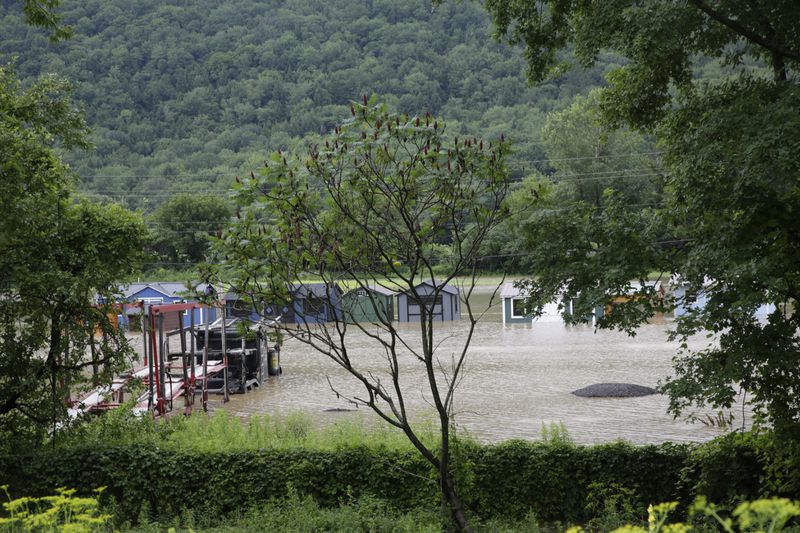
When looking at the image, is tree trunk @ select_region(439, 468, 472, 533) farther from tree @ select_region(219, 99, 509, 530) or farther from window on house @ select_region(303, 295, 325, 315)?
window on house @ select_region(303, 295, 325, 315)

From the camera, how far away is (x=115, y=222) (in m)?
11.4

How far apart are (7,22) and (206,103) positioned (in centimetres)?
3380

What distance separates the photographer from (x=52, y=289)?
1100cm

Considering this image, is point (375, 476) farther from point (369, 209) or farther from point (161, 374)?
point (161, 374)

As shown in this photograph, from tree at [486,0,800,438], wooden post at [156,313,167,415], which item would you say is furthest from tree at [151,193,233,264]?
tree at [486,0,800,438]

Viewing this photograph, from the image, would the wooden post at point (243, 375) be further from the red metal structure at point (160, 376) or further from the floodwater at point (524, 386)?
the red metal structure at point (160, 376)

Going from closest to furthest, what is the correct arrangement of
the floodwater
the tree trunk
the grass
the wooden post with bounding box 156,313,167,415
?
the tree trunk < the grass < the wooden post with bounding box 156,313,167,415 < the floodwater

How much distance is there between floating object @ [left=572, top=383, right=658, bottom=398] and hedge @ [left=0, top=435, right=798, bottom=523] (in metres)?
10.6

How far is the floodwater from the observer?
16453 mm

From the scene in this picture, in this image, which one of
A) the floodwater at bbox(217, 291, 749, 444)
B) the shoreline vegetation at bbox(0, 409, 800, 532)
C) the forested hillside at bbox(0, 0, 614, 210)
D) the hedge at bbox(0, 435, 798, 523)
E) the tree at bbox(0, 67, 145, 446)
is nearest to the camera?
the shoreline vegetation at bbox(0, 409, 800, 532)

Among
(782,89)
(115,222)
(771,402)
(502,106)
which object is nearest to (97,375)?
Answer: (115,222)

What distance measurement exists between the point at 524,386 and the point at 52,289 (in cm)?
1423

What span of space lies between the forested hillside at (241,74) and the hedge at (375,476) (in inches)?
3614

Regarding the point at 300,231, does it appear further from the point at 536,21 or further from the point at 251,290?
the point at 536,21
